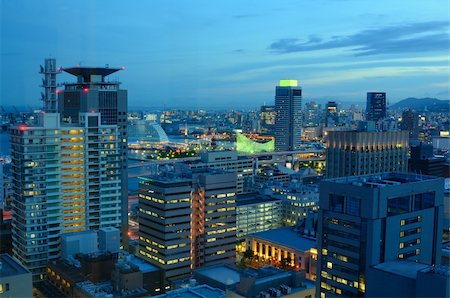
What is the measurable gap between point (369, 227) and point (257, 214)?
539cm

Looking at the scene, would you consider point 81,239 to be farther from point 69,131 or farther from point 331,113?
point 331,113

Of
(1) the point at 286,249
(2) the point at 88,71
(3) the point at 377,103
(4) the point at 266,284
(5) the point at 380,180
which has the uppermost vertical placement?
(2) the point at 88,71

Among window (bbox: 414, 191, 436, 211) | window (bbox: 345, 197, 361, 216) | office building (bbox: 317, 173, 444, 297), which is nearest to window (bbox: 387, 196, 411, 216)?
office building (bbox: 317, 173, 444, 297)

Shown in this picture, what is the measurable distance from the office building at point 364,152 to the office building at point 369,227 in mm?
5630

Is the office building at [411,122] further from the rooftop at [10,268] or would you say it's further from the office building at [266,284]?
the rooftop at [10,268]

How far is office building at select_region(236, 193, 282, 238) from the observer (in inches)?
398

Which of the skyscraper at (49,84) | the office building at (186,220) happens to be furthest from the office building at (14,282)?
the skyscraper at (49,84)

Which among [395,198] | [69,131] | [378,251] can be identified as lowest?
[378,251]

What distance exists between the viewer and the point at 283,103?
25.8 m

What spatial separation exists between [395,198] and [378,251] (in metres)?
0.58

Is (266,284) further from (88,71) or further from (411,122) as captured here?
(411,122)

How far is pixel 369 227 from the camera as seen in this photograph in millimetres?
5109

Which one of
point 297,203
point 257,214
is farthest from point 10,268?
point 297,203

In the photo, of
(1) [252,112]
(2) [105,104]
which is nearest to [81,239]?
(2) [105,104]
